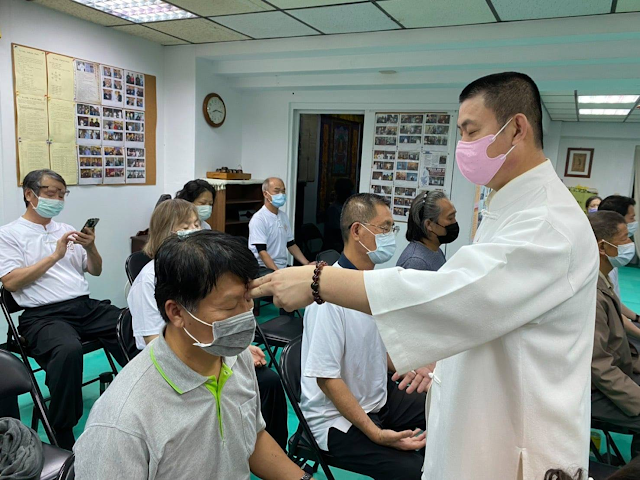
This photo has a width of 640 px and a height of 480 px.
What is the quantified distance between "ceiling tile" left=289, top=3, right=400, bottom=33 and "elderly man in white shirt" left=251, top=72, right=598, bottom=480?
2622 millimetres

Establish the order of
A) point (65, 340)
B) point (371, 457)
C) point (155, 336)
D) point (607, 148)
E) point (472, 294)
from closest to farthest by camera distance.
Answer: point (472, 294) → point (371, 457) → point (155, 336) → point (65, 340) → point (607, 148)

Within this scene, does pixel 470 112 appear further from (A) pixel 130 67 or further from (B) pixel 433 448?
(A) pixel 130 67

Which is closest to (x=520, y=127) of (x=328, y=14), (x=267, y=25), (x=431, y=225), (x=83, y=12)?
(x=431, y=225)

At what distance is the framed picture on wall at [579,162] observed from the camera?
9570 millimetres

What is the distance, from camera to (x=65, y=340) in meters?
2.41

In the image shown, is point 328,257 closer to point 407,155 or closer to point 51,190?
point 51,190

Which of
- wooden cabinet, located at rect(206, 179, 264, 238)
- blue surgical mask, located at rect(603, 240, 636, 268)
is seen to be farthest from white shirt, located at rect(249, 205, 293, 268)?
blue surgical mask, located at rect(603, 240, 636, 268)

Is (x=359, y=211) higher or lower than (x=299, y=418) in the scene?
higher

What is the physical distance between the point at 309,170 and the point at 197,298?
17.2 feet

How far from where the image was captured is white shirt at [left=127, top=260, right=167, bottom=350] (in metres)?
2.06

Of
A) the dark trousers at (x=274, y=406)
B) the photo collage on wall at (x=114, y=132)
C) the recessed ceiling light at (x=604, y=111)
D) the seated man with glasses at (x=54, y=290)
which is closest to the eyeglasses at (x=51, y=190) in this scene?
the seated man with glasses at (x=54, y=290)

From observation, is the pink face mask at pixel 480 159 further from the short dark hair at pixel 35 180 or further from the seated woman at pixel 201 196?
the seated woman at pixel 201 196

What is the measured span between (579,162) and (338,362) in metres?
9.92

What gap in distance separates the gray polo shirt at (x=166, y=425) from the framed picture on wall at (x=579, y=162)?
33.8ft
